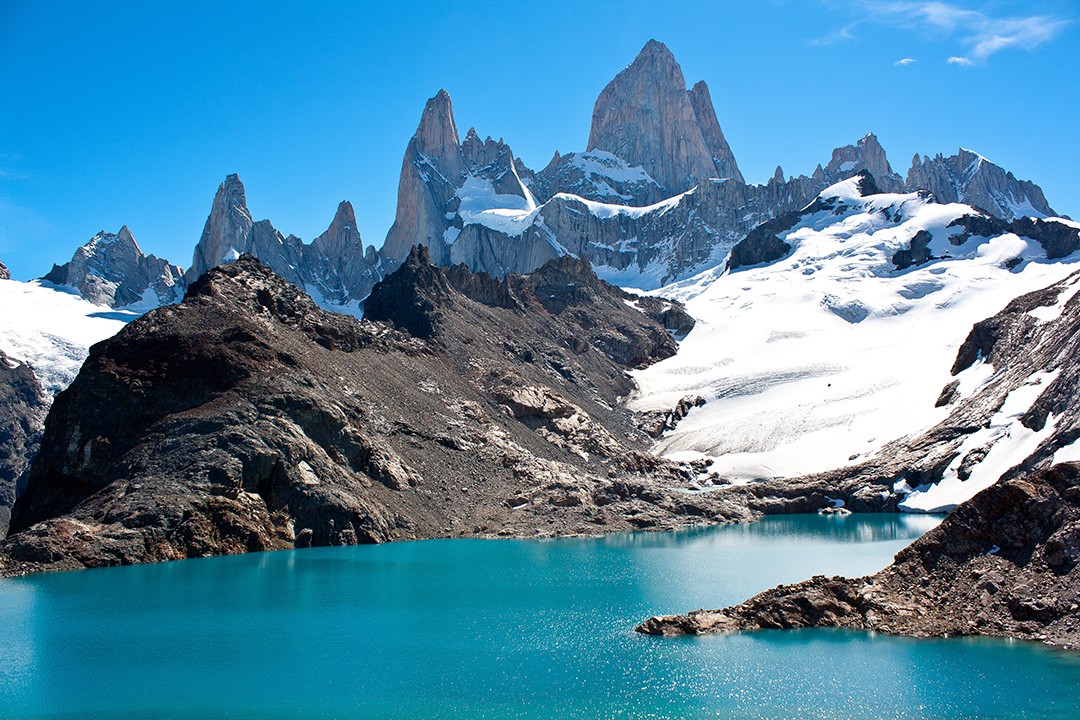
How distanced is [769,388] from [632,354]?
2584cm

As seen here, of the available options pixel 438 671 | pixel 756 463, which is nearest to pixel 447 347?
pixel 756 463

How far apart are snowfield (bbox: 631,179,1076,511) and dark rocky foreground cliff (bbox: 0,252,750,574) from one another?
603 inches

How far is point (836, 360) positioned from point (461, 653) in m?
113

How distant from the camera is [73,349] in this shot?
621 ft

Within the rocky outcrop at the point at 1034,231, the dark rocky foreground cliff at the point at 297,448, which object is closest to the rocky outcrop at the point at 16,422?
the dark rocky foreground cliff at the point at 297,448

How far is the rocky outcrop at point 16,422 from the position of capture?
5236 inches

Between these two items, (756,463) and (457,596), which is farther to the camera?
(756,463)

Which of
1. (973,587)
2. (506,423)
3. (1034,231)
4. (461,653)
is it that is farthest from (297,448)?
(1034,231)

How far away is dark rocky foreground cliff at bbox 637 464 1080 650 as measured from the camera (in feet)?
108

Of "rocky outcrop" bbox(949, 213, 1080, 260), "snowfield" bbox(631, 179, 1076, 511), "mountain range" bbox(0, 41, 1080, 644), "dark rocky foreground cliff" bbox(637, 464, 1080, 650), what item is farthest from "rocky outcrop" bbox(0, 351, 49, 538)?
"rocky outcrop" bbox(949, 213, 1080, 260)

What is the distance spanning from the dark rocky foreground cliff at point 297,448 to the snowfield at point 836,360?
1532 centimetres

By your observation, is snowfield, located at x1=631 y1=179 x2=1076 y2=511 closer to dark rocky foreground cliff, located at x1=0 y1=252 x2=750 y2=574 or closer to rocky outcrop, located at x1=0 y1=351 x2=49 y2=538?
dark rocky foreground cliff, located at x1=0 y1=252 x2=750 y2=574

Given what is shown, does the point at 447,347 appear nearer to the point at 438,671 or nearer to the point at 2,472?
the point at 2,472

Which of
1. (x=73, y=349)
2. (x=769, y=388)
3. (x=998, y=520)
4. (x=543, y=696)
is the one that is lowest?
(x=543, y=696)
